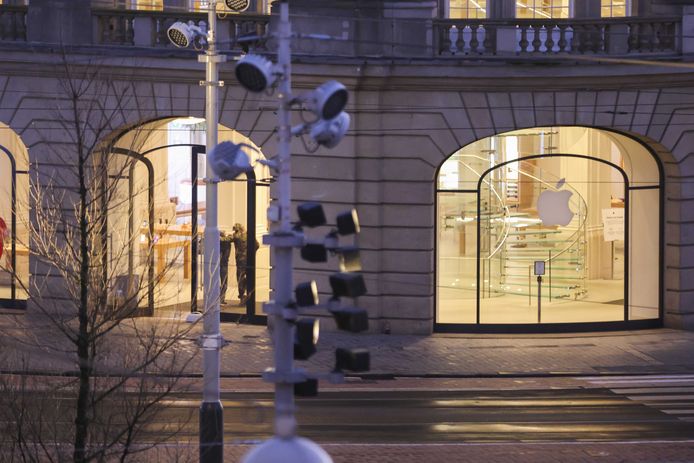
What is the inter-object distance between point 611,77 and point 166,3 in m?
10.3

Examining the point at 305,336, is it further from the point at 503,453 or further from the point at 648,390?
the point at 648,390

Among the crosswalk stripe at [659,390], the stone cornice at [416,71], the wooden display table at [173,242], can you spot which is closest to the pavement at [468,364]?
the crosswalk stripe at [659,390]

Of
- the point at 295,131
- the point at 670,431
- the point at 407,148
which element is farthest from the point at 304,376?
the point at 407,148

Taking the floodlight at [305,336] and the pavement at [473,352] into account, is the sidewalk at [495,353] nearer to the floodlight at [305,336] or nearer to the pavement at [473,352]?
the pavement at [473,352]

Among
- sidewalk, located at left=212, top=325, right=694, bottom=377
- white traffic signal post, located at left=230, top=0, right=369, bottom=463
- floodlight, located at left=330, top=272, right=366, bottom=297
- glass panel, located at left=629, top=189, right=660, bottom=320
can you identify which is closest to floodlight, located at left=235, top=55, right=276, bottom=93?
white traffic signal post, located at left=230, top=0, right=369, bottom=463

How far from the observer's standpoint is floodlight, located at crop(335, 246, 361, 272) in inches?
500

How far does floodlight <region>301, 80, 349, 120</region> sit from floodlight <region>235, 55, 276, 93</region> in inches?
15.5

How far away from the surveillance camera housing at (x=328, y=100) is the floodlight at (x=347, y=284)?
1.53 metres

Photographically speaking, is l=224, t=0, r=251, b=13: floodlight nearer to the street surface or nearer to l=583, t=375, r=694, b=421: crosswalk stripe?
the street surface

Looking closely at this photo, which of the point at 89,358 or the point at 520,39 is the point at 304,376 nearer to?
the point at 89,358

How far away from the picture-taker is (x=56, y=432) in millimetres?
16469

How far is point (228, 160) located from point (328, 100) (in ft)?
4.81

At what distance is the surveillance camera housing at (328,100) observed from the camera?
1282cm

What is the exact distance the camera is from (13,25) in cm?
3231
